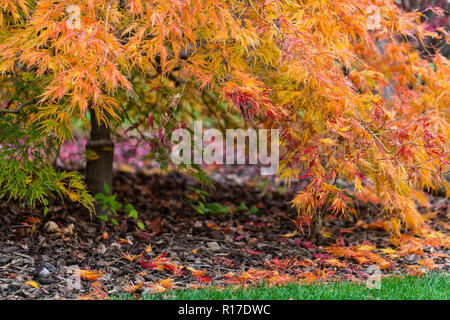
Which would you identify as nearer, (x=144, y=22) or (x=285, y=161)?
(x=144, y=22)

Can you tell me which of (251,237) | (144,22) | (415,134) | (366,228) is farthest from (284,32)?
(366,228)

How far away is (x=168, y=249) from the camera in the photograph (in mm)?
3961

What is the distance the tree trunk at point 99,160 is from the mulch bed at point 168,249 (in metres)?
0.31

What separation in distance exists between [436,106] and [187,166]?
2279mm

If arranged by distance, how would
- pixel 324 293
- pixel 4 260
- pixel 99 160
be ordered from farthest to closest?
pixel 99 160 → pixel 4 260 → pixel 324 293

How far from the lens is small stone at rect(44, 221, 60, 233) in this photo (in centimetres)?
402

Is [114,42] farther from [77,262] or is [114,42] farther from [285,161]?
[77,262]

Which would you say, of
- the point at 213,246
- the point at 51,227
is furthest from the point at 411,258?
the point at 51,227

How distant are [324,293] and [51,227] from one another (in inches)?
94.5

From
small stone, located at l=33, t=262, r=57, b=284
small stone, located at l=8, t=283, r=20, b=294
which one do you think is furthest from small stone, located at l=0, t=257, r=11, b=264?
small stone, located at l=8, t=283, r=20, b=294

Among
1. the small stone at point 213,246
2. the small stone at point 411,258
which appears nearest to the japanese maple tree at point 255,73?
the small stone at point 411,258

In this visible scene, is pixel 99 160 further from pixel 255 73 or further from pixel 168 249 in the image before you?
pixel 255 73

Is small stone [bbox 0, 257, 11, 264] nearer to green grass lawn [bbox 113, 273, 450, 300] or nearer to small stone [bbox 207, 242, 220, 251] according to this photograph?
green grass lawn [bbox 113, 273, 450, 300]
